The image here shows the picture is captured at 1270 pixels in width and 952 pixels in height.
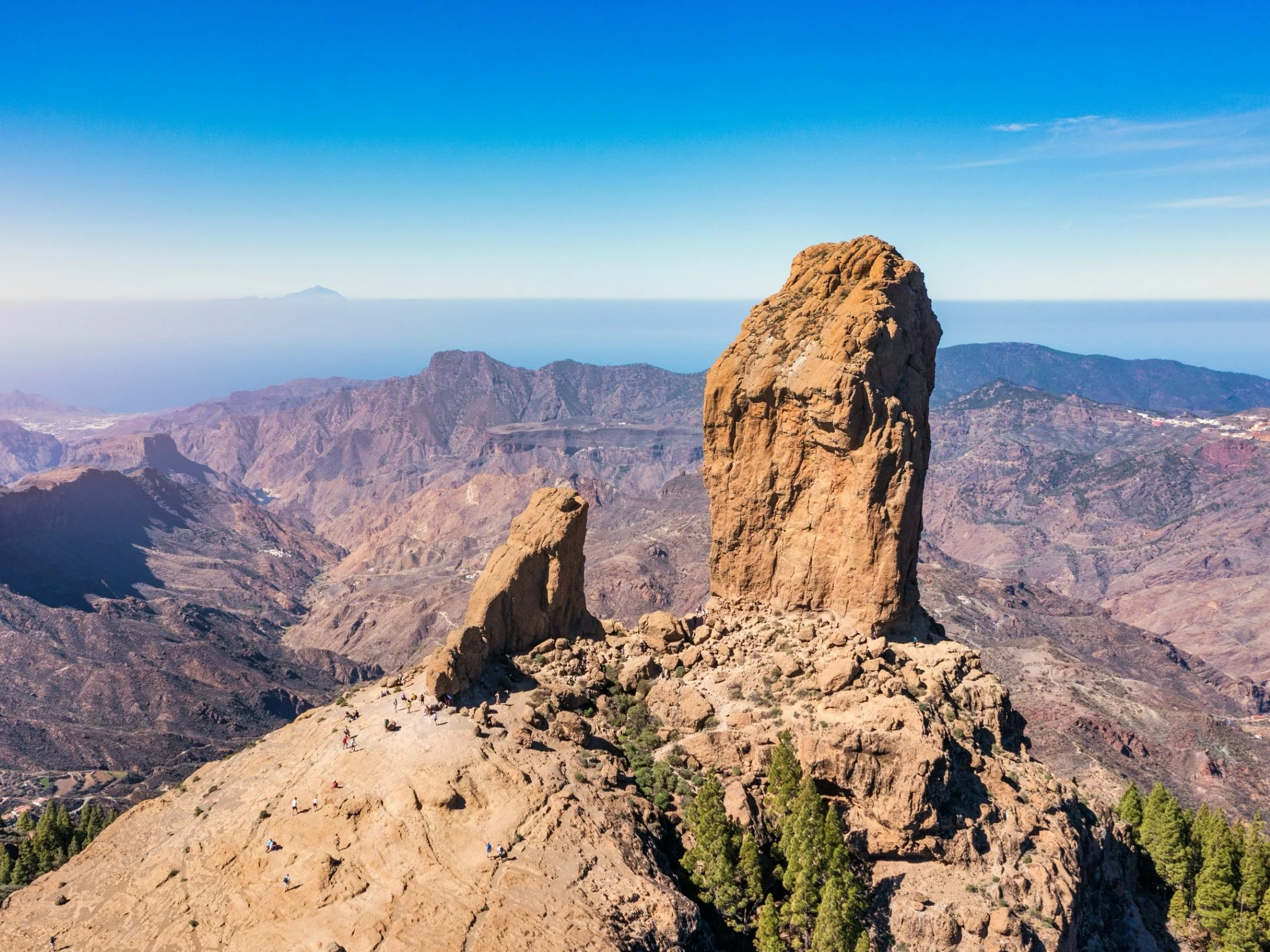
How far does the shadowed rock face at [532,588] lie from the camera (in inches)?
1634

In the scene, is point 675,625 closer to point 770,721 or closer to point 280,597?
point 770,721

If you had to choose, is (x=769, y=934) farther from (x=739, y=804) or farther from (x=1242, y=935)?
(x=1242, y=935)

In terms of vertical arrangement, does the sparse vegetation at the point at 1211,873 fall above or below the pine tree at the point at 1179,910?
above

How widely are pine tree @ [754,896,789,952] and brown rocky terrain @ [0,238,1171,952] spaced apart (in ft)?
8.01

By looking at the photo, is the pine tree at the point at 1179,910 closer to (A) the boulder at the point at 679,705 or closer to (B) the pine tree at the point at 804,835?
(B) the pine tree at the point at 804,835

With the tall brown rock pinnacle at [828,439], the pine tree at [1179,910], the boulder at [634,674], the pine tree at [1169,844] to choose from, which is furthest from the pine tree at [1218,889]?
the boulder at [634,674]

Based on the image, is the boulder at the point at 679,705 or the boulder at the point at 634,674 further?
the boulder at the point at 634,674

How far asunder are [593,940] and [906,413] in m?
27.0

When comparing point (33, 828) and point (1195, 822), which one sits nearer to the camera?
point (1195, 822)

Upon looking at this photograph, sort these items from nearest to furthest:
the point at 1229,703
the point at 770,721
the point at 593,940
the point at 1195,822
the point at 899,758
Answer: the point at 593,940
the point at 899,758
the point at 770,721
the point at 1195,822
the point at 1229,703

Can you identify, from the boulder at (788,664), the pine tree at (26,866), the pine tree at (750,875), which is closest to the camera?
the pine tree at (750,875)

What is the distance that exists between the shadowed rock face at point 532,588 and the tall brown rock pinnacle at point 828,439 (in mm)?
7914

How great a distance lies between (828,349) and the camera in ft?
134

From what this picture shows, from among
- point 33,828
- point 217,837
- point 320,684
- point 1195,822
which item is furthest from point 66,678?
point 1195,822
